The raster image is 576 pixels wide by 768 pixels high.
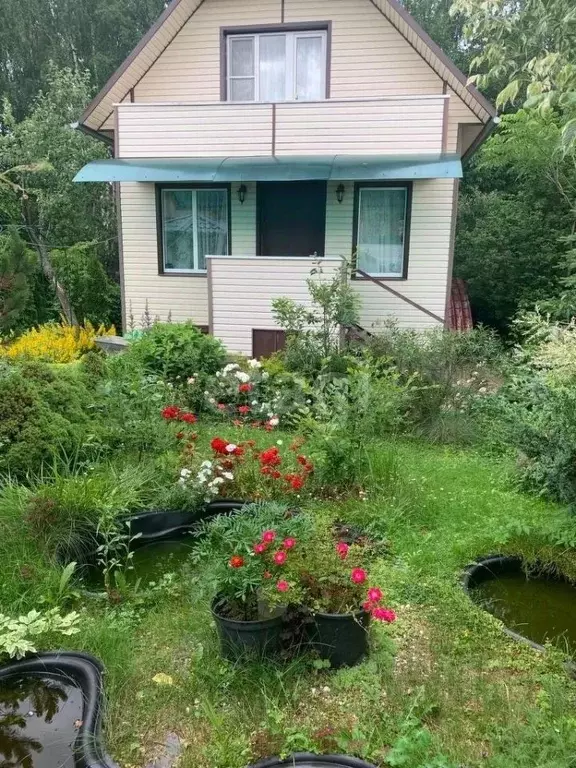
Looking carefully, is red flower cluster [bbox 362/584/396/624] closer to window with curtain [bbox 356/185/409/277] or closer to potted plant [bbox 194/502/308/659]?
potted plant [bbox 194/502/308/659]

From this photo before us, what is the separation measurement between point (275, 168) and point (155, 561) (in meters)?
7.18

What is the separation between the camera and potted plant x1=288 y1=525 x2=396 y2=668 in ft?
10.2

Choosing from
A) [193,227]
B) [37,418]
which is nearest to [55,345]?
[193,227]

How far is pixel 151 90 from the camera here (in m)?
11.0

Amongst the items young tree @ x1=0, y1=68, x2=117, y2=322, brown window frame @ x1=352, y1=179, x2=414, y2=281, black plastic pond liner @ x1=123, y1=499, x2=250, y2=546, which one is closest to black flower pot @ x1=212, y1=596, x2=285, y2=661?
black plastic pond liner @ x1=123, y1=499, x2=250, y2=546

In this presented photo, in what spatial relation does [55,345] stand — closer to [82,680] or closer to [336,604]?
[82,680]

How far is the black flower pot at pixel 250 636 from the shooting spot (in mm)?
3074

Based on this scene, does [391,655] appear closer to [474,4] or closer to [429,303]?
[474,4]

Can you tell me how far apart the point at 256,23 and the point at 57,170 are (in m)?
7.49

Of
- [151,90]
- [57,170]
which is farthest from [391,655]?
[57,170]

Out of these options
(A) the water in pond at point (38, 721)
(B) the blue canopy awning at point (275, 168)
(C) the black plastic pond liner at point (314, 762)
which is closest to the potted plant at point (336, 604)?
(C) the black plastic pond liner at point (314, 762)

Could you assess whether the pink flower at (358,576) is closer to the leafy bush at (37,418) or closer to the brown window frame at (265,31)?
the leafy bush at (37,418)

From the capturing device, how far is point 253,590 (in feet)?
10.3

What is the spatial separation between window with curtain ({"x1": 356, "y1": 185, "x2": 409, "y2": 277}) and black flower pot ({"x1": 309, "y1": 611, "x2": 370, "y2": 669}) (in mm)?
8343
